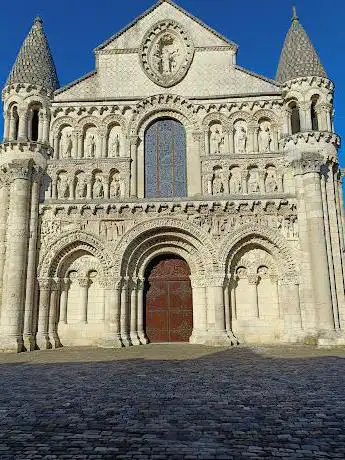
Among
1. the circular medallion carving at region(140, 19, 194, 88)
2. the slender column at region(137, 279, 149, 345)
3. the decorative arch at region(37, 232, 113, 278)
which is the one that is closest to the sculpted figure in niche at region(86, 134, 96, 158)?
the decorative arch at region(37, 232, 113, 278)

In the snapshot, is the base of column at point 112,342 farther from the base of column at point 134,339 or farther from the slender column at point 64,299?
the slender column at point 64,299

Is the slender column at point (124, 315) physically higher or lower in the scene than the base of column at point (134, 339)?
higher

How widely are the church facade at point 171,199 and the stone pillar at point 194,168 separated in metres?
0.05

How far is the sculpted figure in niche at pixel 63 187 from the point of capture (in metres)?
18.4

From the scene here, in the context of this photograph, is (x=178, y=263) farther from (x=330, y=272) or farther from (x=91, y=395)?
(x=91, y=395)

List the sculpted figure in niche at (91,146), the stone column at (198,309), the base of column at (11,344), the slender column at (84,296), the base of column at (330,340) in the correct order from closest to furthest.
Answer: the base of column at (330,340) → the base of column at (11,344) → the stone column at (198,309) → the slender column at (84,296) → the sculpted figure in niche at (91,146)

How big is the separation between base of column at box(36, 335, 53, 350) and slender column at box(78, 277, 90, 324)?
1.59m

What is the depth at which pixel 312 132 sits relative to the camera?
17734 mm

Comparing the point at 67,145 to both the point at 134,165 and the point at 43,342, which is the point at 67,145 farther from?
the point at 43,342

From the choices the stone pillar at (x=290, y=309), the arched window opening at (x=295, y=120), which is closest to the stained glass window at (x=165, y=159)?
the arched window opening at (x=295, y=120)

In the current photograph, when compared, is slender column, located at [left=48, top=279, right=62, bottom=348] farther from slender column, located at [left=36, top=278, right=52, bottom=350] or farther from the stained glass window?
the stained glass window

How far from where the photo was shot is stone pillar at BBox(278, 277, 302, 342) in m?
16.5

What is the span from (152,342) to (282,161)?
10024 mm

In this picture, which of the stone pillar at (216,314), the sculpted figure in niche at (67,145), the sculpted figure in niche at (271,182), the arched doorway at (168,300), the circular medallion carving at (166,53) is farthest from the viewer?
the circular medallion carving at (166,53)
